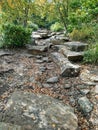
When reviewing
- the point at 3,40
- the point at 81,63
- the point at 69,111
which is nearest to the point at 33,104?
the point at 69,111

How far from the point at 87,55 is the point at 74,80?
4.65 feet

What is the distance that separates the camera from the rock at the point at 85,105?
3477 mm

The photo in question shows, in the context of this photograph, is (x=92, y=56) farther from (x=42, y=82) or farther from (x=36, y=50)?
(x=36, y=50)

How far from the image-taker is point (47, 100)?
363 cm

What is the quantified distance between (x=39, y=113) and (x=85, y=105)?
0.87m

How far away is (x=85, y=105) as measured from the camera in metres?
3.58

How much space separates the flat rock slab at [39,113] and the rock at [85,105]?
230 millimetres

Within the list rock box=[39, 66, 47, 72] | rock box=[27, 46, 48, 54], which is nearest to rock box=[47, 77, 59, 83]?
rock box=[39, 66, 47, 72]

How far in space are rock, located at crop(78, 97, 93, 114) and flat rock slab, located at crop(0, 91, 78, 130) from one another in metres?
0.23

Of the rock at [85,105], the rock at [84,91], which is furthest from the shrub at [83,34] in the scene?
the rock at [85,105]

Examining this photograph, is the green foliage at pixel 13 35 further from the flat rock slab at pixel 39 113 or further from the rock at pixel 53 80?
the flat rock slab at pixel 39 113

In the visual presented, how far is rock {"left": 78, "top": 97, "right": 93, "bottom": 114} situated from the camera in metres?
3.48

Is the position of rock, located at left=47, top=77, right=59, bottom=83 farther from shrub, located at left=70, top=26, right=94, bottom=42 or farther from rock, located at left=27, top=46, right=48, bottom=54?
shrub, located at left=70, top=26, right=94, bottom=42

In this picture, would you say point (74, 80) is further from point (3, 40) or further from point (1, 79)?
point (3, 40)
